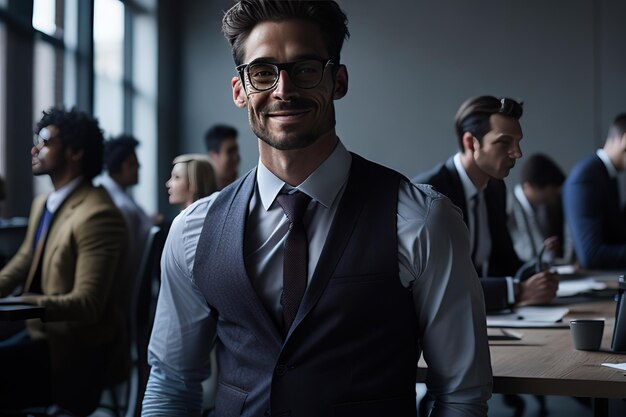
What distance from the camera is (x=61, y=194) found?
3275mm

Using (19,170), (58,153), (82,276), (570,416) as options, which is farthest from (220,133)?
(570,416)

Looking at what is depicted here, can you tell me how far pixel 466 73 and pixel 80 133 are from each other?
5504mm

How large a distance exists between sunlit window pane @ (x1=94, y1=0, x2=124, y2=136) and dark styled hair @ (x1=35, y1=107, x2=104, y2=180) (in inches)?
158

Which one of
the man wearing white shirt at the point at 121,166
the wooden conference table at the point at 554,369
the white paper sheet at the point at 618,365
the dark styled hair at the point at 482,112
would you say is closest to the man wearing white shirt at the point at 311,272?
the wooden conference table at the point at 554,369

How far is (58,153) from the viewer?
3301mm

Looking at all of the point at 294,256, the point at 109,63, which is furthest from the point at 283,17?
the point at 109,63

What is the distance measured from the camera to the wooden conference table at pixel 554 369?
Result: 1.59 m

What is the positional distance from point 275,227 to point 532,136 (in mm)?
6765

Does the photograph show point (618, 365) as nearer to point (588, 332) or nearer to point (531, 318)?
point (588, 332)

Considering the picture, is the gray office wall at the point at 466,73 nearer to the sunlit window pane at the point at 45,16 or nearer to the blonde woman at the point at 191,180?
the sunlit window pane at the point at 45,16

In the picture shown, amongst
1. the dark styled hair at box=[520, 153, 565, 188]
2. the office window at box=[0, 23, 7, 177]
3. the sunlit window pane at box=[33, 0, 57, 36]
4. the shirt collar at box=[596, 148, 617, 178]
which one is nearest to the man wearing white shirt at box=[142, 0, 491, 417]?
the shirt collar at box=[596, 148, 617, 178]

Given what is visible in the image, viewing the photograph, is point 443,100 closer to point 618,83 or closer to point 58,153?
point 618,83

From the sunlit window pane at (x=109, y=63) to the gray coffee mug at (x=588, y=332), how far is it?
19.8ft

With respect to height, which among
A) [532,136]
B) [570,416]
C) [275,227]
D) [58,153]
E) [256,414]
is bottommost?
[570,416]
